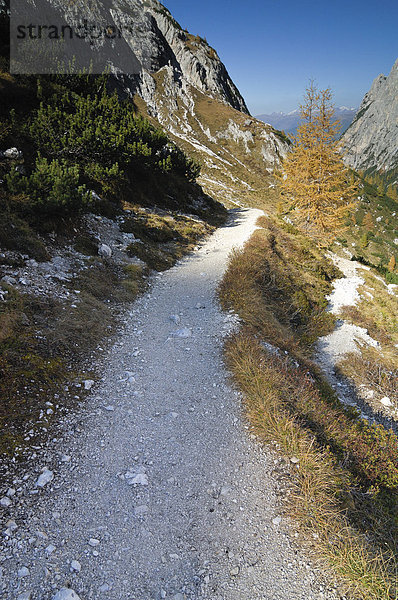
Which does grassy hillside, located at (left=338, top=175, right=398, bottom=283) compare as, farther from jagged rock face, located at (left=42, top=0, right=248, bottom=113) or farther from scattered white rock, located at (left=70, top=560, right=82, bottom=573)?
scattered white rock, located at (left=70, top=560, right=82, bottom=573)

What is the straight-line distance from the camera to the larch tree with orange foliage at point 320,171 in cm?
2319

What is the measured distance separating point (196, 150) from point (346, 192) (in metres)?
64.7

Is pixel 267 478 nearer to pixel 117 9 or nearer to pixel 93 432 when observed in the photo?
pixel 93 432

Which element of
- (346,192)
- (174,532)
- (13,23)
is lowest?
(174,532)

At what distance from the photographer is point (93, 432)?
5535 mm

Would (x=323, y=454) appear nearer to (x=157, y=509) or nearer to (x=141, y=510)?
(x=157, y=509)

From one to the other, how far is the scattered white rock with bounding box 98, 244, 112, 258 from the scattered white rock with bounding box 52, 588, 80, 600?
37.0 feet

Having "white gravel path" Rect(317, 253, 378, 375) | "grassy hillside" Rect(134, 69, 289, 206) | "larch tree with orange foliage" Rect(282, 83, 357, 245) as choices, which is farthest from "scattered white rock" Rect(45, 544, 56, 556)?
"grassy hillside" Rect(134, 69, 289, 206)

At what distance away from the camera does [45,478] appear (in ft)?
14.6

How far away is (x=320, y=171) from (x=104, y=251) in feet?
66.2

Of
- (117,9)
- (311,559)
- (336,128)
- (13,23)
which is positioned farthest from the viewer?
(117,9)

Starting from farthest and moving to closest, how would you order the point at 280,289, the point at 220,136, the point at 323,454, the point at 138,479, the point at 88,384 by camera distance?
the point at 220,136, the point at 280,289, the point at 88,384, the point at 323,454, the point at 138,479

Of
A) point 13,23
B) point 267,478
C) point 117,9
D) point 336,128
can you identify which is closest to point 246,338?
point 267,478

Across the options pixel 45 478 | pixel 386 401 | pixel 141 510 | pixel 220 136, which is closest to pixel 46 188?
pixel 45 478
